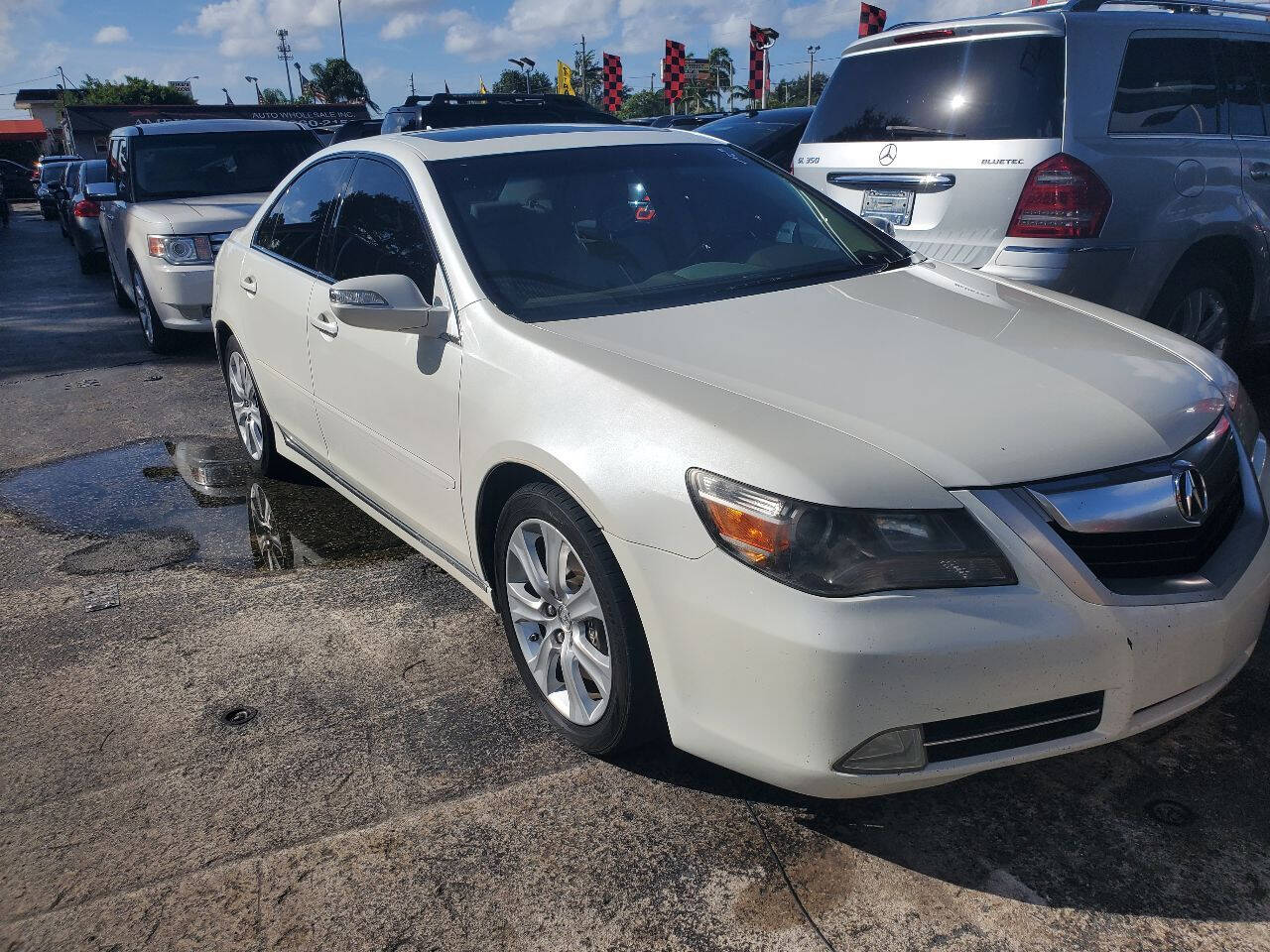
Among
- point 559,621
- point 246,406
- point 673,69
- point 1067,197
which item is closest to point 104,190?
point 246,406

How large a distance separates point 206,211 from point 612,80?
18.6 m

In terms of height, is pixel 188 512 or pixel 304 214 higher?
pixel 304 214

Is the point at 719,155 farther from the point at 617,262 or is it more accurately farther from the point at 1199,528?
the point at 1199,528

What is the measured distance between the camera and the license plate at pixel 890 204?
4941 mm

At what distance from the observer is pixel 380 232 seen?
138 inches

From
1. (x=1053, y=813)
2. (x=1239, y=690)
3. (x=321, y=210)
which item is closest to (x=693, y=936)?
(x=1053, y=813)

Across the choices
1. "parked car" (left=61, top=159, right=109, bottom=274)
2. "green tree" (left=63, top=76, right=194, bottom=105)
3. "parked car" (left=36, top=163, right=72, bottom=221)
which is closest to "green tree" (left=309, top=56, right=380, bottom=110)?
"green tree" (left=63, top=76, right=194, bottom=105)

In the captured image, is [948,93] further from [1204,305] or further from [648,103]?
[648,103]

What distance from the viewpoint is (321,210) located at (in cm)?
402

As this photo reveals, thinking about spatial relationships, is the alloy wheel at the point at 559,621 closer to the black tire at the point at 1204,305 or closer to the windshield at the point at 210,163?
the black tire at the point at 1204,305

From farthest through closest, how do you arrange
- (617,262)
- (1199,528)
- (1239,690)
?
(617,262), (1239,690), (1199,528)

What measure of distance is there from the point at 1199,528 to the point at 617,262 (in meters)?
1.72

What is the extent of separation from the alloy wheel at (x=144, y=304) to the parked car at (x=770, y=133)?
4.69 metres

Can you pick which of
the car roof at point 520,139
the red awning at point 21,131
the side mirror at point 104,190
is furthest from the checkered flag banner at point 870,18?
the red awning at point 21,131
